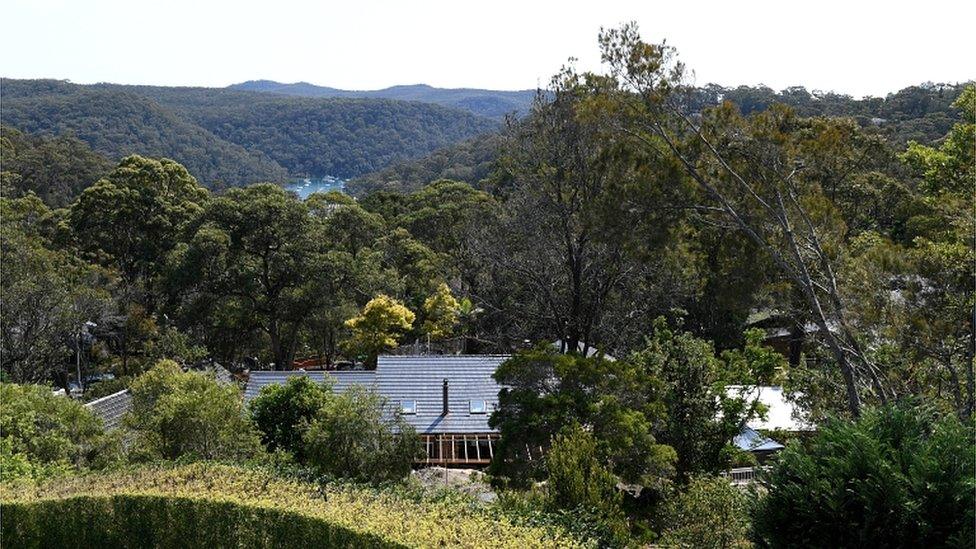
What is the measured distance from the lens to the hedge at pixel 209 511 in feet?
26.3

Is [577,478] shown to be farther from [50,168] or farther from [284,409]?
[50,168]

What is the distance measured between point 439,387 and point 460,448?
5.27ft

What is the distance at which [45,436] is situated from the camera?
1143 centimetres

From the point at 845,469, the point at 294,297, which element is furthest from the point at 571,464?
the point at 294,297

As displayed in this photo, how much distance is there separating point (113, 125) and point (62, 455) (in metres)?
95.9

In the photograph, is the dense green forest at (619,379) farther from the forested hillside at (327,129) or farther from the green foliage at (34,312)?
the forested hillside at (327,129)

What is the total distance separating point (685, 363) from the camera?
12.5 m

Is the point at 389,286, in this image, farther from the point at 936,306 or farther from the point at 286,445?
the point at 936,306

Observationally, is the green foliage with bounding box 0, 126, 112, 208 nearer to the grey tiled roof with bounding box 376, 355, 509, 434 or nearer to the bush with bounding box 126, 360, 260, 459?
the grey tiled roof with bounding box 376, 355, 509, 434

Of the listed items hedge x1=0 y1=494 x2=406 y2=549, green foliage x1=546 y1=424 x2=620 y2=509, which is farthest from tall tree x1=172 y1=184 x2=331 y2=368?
green foliage x1=546 y1=424 x2=620 y2=509

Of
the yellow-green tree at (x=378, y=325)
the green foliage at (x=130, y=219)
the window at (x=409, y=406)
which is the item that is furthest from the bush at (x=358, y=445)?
the green foliage at (x=130, y=219)

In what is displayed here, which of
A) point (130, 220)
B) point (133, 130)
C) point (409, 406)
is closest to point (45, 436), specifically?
point (409, 406)

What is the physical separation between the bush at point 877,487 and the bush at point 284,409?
25.7 ft

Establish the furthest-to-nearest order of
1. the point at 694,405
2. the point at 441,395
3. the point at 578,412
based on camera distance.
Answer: the point at 441,395 → the point at 694,405 → the point at 578,412
